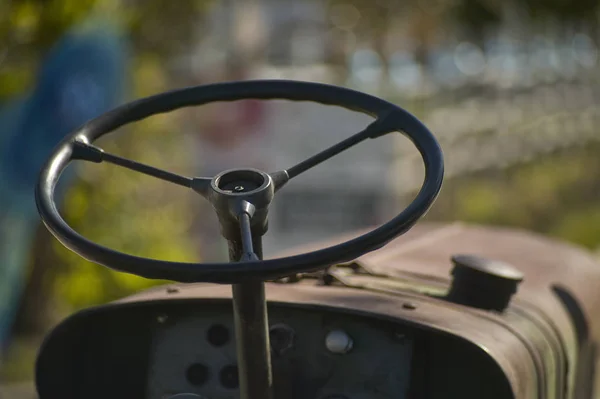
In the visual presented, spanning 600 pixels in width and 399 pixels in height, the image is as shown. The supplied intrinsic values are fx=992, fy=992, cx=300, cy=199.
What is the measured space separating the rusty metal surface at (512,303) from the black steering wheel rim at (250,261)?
0.36 meters

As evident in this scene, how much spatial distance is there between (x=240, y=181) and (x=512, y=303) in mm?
1014

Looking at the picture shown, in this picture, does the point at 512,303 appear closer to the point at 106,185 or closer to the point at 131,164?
the point at 131,164

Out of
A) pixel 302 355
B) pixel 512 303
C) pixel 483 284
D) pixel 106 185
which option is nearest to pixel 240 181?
pixel 302 355

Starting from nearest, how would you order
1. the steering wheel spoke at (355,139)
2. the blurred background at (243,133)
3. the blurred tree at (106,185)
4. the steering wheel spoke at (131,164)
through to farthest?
the steering wheel spoke at (131,164)
the steering wheel spoke at (355,139)
the blurred background at (243,133)
the blurred tree at (106,185)

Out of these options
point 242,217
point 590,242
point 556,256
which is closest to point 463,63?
point 590,242

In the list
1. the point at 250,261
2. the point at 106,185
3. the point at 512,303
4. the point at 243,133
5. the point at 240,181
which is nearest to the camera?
the point at 250,261

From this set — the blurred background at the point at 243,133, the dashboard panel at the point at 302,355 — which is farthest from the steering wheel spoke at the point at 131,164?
the blurred background at the point at 243,133

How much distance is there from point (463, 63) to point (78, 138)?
77.5 feet

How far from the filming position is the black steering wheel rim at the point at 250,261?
5.42 ft

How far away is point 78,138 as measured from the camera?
2129 mm

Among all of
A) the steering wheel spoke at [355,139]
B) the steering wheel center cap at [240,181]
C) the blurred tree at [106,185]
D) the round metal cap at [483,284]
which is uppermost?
the blurred tree at [106,185]

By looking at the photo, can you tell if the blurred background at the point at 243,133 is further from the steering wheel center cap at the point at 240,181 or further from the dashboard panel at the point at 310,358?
the steering wheel center cap at the point at 240,181

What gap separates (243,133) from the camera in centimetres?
1089

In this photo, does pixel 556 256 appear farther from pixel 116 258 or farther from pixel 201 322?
pixel 116 258
